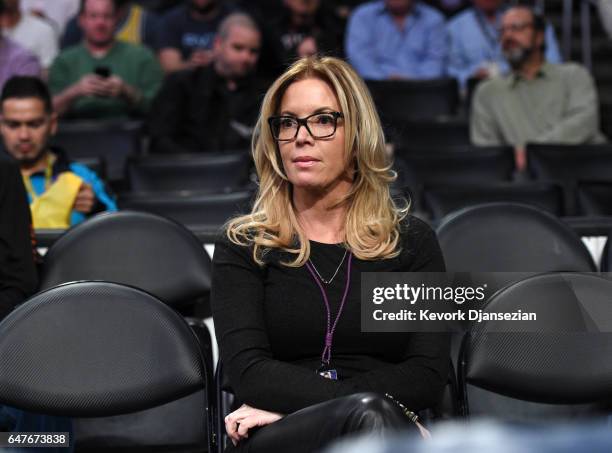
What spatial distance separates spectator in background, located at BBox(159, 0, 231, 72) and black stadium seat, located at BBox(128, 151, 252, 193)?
6.62ft

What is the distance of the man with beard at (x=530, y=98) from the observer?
545 cm

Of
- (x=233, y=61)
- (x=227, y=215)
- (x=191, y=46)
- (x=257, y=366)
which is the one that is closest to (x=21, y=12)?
(x=191, y=46)

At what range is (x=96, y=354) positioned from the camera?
238cm

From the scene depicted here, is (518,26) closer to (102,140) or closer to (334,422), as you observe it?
(102,140)

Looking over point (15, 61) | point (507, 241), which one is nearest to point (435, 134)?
point (15, 61)

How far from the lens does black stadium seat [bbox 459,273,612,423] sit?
2383 millimetres

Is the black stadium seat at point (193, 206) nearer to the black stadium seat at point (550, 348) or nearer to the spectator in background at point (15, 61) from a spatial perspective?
the black stadium seat at point (550, 348)

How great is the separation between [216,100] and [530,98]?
1.71 metres

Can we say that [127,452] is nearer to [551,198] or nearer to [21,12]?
[551,198]

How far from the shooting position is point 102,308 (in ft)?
7.95

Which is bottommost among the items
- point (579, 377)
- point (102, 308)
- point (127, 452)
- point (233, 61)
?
point (127, 452)

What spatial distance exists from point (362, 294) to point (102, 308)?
2.06 feet

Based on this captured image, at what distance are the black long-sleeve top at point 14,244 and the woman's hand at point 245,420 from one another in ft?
2.88

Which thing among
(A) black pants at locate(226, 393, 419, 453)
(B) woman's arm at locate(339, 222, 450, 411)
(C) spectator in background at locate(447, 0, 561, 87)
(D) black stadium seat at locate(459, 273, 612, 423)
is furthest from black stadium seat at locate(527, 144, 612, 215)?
(A) black pants at locate(226, 393, 419, 453)
